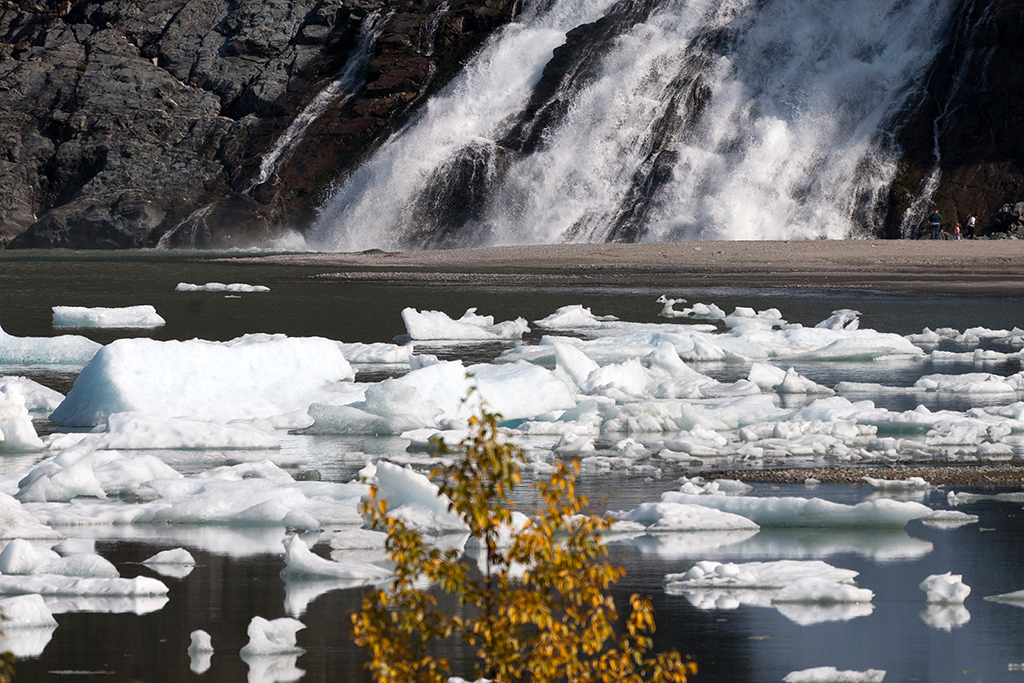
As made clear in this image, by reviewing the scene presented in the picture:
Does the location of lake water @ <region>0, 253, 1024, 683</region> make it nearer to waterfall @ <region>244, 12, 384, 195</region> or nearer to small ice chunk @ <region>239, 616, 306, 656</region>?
small ice chunk @ <region>239, 616, 306, 656</region>

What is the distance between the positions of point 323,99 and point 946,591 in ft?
196

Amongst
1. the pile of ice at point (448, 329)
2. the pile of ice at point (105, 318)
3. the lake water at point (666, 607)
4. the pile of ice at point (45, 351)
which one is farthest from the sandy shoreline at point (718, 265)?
the lake water at point (666, 607)

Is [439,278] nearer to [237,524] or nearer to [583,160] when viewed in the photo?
[583,160]

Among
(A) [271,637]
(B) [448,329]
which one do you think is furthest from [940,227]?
(A) [271,637]

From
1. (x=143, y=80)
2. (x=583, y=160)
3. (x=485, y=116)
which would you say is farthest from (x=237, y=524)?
(x=143, y=80)

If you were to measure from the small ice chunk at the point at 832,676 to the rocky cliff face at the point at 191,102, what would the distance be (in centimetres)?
5421

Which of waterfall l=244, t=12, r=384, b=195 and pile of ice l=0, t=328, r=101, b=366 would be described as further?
waterfall l=244, t=12, r=384, b=195

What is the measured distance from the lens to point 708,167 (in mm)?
52938

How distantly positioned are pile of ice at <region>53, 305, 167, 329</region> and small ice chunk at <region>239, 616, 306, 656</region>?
1644 centimetres

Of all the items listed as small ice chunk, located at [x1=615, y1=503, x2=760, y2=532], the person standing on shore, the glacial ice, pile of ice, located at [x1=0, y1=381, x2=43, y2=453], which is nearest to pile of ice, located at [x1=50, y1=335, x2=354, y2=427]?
pile of ice, located at [x1=0, y1=381, x2=43, y2=453]

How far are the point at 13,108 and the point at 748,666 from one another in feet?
218

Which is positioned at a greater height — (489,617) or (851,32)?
(851,32)

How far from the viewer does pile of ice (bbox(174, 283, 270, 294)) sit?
29728 mm

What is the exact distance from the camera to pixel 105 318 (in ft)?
71.1
